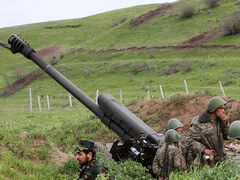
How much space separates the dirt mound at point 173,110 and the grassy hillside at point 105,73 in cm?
173

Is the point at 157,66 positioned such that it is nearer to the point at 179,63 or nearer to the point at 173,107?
the point at 179,63

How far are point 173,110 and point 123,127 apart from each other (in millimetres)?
6282

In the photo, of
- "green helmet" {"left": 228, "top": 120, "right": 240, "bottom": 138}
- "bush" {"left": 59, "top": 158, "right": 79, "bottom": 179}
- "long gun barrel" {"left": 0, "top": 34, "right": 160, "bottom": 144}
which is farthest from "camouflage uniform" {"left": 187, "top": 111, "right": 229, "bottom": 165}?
"bush" {"left": 59, "top": 158, "right": 79, "bottom": 179}

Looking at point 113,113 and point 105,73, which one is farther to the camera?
point 105,73

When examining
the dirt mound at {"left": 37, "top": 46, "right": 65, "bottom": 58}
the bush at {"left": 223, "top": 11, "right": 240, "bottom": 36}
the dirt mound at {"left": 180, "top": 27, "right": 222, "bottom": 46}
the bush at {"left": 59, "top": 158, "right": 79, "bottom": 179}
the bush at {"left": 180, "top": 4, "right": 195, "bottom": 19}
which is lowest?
the dirt mound at {"left": 37, "top": 46, "right": 65, "bottom": 58}

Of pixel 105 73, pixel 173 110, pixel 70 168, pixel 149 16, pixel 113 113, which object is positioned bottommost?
pixel 105 73

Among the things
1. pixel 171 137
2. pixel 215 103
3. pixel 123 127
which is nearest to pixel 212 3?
pixel 123 127

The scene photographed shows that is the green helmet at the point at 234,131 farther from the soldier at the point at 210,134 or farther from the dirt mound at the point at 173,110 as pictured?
the dirt mound at the point at 173,110

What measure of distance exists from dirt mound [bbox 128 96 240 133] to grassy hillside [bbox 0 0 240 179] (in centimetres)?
173

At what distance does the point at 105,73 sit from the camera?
39625 millimetres

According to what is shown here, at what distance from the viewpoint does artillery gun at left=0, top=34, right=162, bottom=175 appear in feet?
21.7

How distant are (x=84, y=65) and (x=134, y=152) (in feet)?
127

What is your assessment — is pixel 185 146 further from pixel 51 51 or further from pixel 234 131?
pixel 51 51

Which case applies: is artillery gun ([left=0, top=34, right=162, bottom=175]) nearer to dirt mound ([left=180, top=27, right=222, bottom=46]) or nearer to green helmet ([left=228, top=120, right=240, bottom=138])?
green helmet ([left=228, top=120, right=240, bottom=138])
